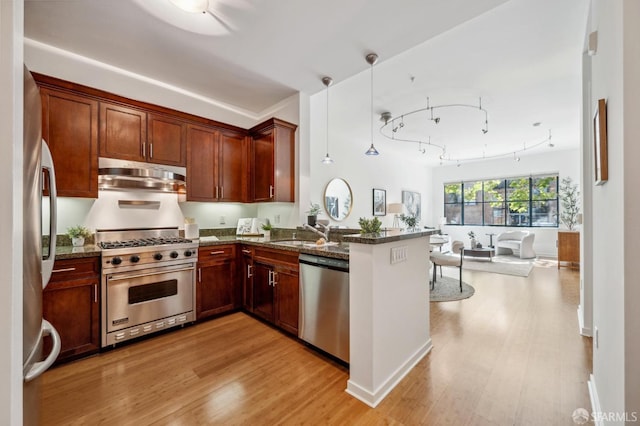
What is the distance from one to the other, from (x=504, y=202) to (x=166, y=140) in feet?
31.0

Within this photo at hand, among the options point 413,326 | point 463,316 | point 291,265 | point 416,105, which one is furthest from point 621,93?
point 416,105

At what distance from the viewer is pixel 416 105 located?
4234mm

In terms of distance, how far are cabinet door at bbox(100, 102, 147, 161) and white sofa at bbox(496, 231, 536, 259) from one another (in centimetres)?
894

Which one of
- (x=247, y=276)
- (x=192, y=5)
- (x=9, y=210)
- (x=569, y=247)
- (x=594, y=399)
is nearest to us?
(x=9, y=210)

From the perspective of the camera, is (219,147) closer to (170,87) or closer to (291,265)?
(170,87)

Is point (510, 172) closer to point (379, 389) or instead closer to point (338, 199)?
point (338, 199)

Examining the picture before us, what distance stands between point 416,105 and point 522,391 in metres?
3.86

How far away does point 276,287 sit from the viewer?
2875mm

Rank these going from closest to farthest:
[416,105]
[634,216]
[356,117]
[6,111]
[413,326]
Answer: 1. [6,111]
2. [634,216]
3. [413,326]
4. [416,105]
5. [356,117]

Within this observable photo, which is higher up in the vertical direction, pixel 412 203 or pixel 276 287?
pixel 412 203

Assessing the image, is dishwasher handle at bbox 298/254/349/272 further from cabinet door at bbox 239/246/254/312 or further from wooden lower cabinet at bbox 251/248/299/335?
cabinet door at bbox 239/246/254/312

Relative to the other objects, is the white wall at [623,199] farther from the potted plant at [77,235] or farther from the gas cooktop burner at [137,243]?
the potted plant at [77,235]

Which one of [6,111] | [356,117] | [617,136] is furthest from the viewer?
[356,117]

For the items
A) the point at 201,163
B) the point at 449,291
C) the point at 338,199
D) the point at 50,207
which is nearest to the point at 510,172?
the point at 449,291
